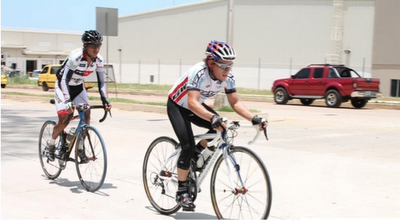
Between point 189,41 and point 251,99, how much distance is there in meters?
17.5

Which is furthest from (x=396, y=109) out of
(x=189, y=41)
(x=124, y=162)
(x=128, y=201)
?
(x=189, y=41)

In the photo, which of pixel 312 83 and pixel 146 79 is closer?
pixel 312 83

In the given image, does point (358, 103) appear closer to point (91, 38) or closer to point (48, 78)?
point (91, 38)

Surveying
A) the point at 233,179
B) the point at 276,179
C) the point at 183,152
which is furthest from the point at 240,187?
the point at 276,179

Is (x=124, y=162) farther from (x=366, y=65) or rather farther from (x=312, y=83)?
(x=366, y=65)

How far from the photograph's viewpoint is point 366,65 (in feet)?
123

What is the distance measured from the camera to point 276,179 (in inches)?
319

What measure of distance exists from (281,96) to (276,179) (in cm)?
2090

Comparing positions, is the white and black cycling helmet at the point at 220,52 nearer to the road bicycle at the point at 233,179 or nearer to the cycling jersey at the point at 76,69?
the road bicycle at the point at 233,179

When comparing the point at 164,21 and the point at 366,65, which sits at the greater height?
the point at 164,21

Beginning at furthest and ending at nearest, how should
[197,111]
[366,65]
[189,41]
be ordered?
[189,41] < [366,65] < [197,111]

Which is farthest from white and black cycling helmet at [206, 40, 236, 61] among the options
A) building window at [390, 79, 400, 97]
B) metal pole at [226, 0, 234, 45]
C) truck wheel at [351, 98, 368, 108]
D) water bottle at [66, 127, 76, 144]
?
building window at [390, 79, 400, 97]

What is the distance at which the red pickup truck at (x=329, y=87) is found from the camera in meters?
25.2

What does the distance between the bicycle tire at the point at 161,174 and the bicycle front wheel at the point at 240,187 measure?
2.23ft
